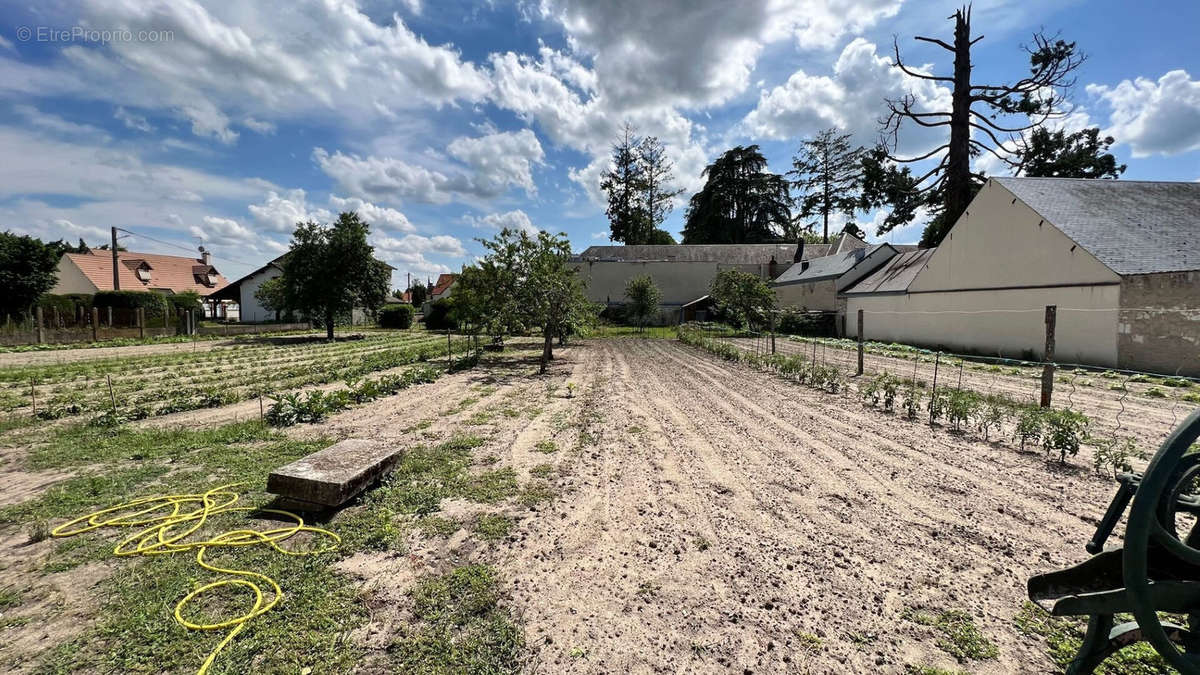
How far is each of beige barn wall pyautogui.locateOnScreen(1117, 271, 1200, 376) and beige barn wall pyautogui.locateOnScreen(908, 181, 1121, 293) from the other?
2.81ft

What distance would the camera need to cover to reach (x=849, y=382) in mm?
11008

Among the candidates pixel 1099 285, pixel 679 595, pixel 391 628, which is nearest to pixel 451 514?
pixel 391 628

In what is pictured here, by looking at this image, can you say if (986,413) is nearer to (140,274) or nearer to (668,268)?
(668,268)

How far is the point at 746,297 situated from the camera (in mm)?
26891

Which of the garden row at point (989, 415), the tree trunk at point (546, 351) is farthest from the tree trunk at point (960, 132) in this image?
the tree trunk at point (546, 351)

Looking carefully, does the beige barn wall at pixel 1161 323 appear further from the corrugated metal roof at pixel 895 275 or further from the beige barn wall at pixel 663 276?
the beige barn wall at pixel 663 276

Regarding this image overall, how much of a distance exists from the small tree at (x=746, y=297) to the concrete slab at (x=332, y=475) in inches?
961

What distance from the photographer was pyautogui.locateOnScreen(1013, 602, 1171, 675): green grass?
237 cm

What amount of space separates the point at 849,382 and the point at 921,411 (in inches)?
124

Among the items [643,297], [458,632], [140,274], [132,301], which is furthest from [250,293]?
[458,632]

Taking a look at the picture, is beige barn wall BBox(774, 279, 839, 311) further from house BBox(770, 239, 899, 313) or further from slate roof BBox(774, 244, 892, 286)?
slate roof BBox(774, 244, 892, 286)

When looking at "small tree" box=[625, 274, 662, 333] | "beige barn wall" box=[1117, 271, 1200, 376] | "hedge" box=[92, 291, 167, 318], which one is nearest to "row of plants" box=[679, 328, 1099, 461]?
"beige barn wall" box=[1117, 271, 1200, 376]

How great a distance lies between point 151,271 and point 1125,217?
198ft

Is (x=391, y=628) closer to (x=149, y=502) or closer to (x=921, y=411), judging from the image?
(x=149, y=502)
